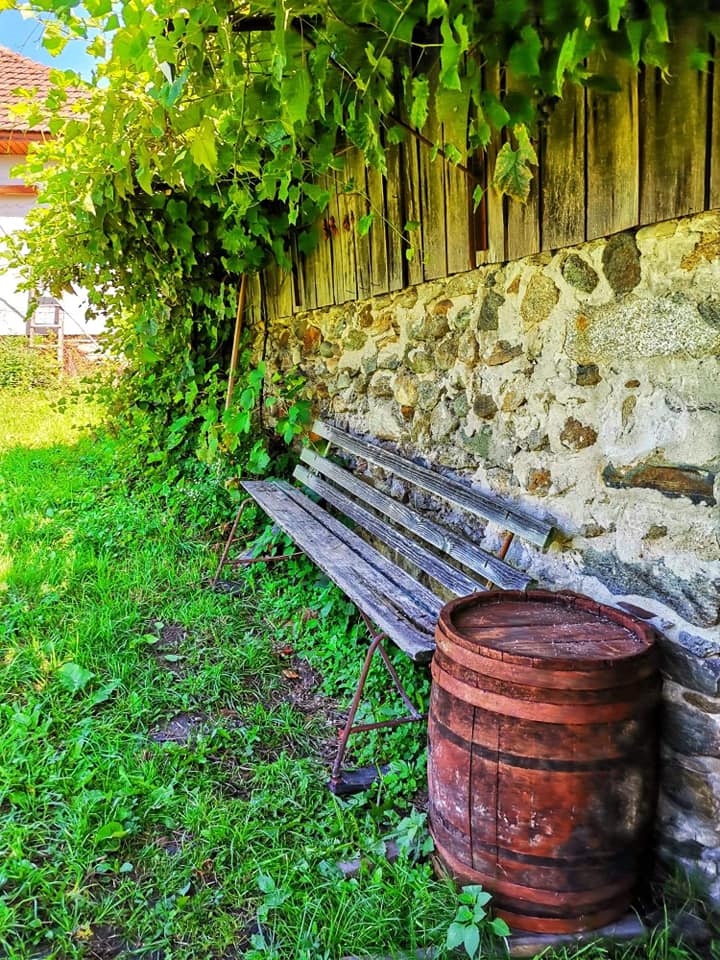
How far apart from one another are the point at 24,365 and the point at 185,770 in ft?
24.7

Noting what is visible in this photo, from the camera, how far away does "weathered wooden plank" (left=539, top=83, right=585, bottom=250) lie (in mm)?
1817

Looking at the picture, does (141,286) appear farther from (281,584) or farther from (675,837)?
(675,837)

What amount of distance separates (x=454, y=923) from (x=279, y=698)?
1.28 m

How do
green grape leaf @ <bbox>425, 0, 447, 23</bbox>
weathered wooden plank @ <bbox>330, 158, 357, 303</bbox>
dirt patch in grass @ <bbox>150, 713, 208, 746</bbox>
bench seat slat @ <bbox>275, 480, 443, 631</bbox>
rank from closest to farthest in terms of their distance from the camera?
1. green grape leaf @ <bbox>425, 0, 447, 23</bbox>
2. bench seat slat @ <bbox>275, 480, 443, 631</bbox>
3. dirt patch in grass @ <bbox>150, 713, 208, 746</bbox>
4. weathered wooden plank @ <bbox>330, 158, 357, 303</bbox>

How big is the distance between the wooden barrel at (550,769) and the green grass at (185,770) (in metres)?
0.18

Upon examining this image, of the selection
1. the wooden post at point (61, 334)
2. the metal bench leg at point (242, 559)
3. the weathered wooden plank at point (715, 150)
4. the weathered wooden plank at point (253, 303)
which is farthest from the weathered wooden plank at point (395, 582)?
the wooden post at point (61, 334)

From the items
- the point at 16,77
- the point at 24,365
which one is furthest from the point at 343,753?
the point at 16,77

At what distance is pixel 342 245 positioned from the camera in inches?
138

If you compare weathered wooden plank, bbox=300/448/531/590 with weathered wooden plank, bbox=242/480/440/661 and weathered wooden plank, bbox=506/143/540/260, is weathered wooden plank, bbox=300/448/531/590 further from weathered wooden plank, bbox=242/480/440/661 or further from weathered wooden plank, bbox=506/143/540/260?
weathered wooden plank, bbox=506/143/540/260

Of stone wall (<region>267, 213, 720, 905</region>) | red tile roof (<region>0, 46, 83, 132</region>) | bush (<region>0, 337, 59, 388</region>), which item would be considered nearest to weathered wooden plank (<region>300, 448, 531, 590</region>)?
stone wall (<region>267, 213, 720, 905</region>)

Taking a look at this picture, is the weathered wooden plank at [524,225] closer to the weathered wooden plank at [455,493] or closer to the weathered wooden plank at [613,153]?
the weathered wooden plank at [613,153]

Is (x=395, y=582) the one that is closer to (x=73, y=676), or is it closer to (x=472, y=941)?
(x=472, y=941)

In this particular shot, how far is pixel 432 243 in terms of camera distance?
2.61 meters

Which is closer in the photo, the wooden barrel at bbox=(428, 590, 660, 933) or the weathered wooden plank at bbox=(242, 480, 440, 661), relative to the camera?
the wooden barrel at bbox=(428, 590, 660, 933)
